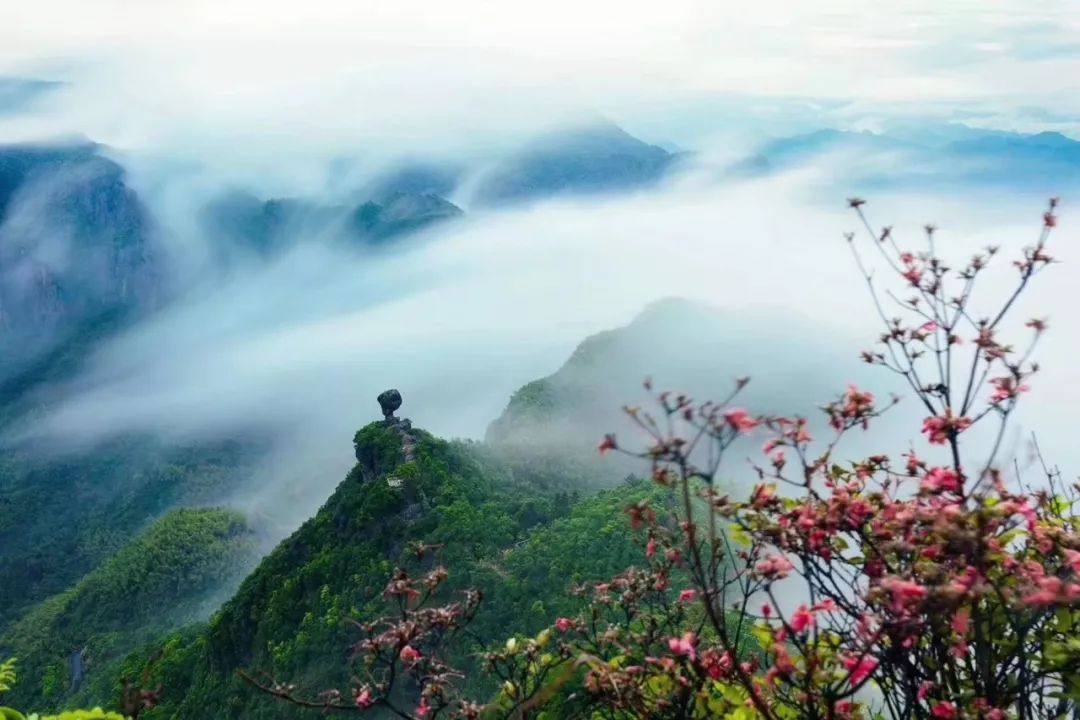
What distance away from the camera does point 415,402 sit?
193875 mm

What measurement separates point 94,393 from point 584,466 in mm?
165269

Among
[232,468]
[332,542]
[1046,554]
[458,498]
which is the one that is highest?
[1046,554]

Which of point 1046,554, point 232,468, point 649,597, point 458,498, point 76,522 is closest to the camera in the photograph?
point 1046,554

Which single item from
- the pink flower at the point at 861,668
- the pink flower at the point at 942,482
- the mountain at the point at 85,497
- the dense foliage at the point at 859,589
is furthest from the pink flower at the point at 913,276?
the mountain at the point at 85,497

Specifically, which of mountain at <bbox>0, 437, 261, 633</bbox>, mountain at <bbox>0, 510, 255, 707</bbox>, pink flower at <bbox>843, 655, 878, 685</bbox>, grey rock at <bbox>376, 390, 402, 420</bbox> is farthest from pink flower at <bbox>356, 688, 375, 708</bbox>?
mountain at <bbox>0, 437, 261, 633</bbox>

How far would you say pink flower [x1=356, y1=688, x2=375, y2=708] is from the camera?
4.96m

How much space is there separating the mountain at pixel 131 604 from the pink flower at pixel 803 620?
57242mm

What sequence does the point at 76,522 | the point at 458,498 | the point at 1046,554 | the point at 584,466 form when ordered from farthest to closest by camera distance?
the point at 76,522
the point at 584,466
the point at 458,498
the point at 1046,554

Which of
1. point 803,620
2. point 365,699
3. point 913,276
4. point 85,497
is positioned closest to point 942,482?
point 803,620

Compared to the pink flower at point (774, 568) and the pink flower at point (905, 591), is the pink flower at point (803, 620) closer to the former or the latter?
the pink flower at point (774, 568)

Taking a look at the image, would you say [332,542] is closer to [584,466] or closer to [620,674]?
[584,466]

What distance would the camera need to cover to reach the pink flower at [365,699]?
496 centimetres

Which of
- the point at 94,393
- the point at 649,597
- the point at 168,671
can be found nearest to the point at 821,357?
the point at 168,671

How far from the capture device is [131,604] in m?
61.8
